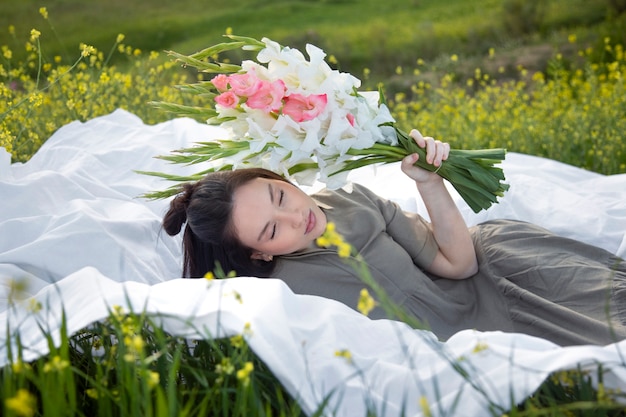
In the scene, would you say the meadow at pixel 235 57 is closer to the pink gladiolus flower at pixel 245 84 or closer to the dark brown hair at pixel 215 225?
the dark brown hair at pixel 215 225

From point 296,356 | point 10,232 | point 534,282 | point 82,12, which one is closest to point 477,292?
point 534,282

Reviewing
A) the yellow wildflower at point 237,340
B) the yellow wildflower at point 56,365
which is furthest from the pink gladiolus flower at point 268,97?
the yellow wildflower at point 56,365

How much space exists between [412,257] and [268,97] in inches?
28.6

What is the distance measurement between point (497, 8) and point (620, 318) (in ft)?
38.7

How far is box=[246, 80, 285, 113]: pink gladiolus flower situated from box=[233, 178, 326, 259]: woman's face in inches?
10.3

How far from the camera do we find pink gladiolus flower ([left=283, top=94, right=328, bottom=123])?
7.22ft

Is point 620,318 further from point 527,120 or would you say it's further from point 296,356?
point 527,120

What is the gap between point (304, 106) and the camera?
2234 mm

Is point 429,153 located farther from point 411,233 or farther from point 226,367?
point 226,367

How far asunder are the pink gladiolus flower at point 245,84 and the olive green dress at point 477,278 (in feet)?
1.71

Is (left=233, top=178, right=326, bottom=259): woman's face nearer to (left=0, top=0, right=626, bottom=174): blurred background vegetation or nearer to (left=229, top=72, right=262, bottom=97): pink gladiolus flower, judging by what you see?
(left=229, top=72, right=262, bottom=97): pink gladiolus flower

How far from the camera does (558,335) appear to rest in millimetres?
2336

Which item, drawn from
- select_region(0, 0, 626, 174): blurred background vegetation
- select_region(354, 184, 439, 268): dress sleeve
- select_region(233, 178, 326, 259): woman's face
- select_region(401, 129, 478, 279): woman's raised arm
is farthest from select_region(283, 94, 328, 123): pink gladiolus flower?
select_region(0, 0, 626, 174): blurred background vegetation

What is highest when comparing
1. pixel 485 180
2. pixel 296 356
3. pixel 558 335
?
pixel 485 180
